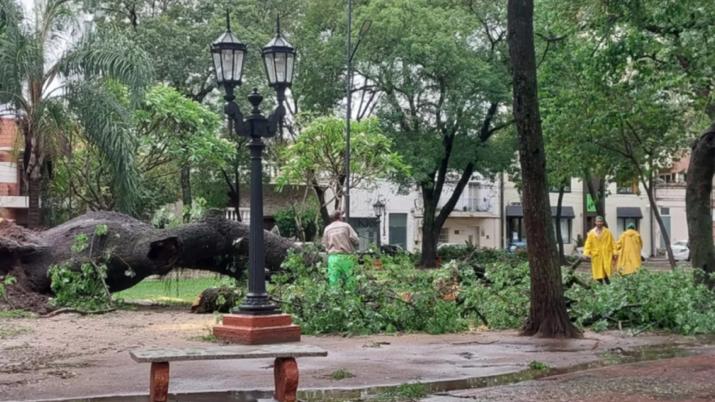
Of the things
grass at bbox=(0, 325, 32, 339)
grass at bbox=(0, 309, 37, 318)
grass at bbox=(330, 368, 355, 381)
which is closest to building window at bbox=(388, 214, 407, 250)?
grass at bbox=(0, 309, 37, 318)

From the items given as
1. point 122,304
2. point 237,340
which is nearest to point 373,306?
point 237,340

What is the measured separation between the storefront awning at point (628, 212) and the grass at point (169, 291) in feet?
145

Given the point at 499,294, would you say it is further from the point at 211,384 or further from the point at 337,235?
the point at 211,384

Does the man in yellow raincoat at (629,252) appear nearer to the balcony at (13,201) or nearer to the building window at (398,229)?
the balcony at (13,201)

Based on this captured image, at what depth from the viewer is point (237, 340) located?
35.7 feet

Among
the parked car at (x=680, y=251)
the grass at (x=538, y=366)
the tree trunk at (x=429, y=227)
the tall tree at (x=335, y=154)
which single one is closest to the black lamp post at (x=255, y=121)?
the grass at (x=538, y=366)

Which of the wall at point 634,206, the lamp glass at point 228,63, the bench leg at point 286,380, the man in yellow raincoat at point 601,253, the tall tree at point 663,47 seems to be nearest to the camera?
the bench leg at point 286,380

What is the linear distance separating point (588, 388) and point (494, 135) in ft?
113

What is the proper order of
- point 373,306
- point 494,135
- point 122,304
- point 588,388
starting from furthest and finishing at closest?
point 494,135
point 122,304
point 373,306
point 588,388

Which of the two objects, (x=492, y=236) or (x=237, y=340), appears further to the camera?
(x=492, y=236)

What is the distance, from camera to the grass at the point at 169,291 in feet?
64.4

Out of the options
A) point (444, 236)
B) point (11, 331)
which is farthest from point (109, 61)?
point (444, 236)

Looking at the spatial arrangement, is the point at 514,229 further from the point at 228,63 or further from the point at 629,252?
the point at 228,63

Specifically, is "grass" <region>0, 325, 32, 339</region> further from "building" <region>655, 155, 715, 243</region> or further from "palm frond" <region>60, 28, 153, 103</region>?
"building" <region>655, 155, 715, 243</region>
